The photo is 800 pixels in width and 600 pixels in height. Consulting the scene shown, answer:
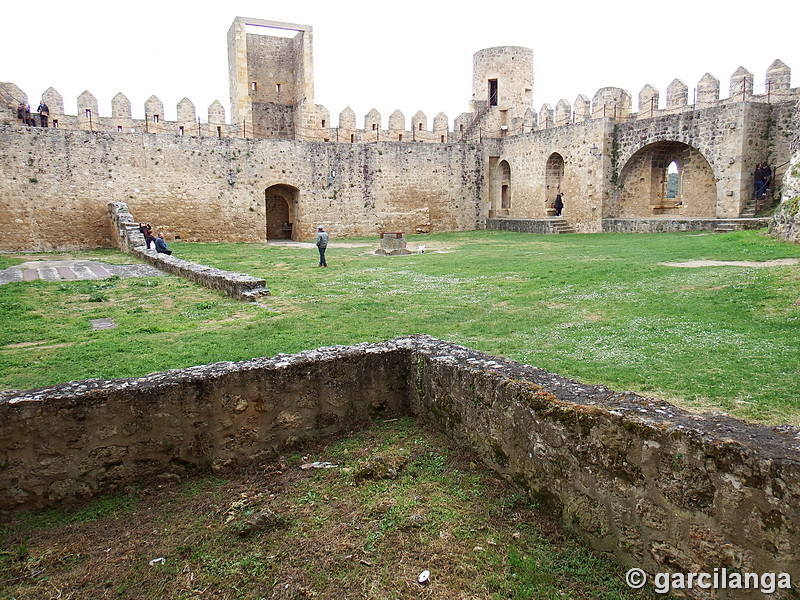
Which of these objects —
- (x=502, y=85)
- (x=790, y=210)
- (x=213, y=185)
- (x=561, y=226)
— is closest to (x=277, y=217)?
(x=213, y=185)

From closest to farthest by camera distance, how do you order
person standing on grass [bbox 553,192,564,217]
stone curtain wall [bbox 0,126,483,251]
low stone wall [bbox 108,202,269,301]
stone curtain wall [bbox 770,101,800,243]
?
low stone wall [bbox 108,202,269,301], stone curtain wall [bbox 770,101,800,243], stone curtain wall [bbox 0,126,483,251], person standing on grass [bbox 553,192,564,217]

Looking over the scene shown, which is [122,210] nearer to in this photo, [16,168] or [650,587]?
[16,168]

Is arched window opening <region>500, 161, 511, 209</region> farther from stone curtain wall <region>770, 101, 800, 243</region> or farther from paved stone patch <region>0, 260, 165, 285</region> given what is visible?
paved stone patch <region>0, 260, 165, 285</region>

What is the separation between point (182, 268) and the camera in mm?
12680

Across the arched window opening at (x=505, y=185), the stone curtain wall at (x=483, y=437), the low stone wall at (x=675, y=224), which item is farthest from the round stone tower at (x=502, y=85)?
the stone curtain wall at (x=483, y=437)

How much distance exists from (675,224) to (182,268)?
1517cm

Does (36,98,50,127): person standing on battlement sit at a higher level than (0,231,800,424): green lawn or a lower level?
higher

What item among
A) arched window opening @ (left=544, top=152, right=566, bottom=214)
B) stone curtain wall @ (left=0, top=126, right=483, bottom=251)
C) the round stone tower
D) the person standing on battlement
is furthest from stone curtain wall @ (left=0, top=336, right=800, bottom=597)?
the round stone tower

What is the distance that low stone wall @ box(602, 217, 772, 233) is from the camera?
17250 mm

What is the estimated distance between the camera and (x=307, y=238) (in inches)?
992

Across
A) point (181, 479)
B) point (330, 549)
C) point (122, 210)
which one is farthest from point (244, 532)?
point (122, 210)

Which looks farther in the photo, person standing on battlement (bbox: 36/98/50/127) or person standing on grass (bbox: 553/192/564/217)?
person standing on grass (bbox: 553/192/564/217)

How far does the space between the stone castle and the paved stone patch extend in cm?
601

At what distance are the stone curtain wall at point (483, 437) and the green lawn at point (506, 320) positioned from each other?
1.55m
